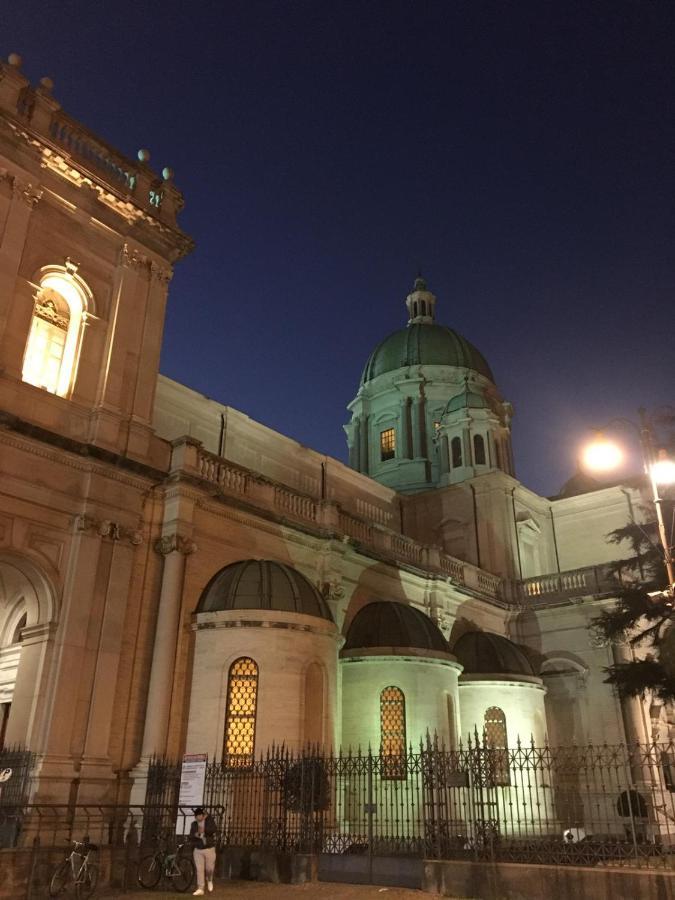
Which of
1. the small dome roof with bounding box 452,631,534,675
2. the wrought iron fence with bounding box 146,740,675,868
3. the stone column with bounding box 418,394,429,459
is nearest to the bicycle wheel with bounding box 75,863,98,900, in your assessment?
the wrought iron fence with bounding box 146,740,675,868

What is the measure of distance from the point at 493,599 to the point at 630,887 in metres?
22.7

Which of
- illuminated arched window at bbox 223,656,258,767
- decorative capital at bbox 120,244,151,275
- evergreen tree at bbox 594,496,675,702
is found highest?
decorative capital at bbox 120,244,151,275

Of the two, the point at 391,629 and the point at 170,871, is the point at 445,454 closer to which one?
the point at 391,629

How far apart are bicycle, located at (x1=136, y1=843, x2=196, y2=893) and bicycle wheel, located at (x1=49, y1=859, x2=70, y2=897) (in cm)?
187

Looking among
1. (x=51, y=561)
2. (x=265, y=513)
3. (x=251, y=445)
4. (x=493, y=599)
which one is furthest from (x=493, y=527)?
(x=51, y=561)

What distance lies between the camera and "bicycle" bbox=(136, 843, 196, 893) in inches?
609

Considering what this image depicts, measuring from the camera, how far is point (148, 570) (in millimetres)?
21562

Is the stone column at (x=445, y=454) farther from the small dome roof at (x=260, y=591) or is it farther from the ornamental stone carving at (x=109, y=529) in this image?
the ornamental stone carving at (x=109, y=529)

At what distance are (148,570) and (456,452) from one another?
24.6 meters

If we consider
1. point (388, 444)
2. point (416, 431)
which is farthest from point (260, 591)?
point (388, 444)

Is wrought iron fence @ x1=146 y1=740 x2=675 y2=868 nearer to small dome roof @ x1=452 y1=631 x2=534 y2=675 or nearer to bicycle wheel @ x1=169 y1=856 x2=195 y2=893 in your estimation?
bicycle wheel @ x1=169 y1=856 x2=195 y2=893

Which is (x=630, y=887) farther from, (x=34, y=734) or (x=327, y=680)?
(x=34, y=734)

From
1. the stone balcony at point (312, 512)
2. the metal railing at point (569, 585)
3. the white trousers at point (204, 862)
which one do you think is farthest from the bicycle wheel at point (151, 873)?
the metal railing at point (569, 585)

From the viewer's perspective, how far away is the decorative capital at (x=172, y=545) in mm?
21688
